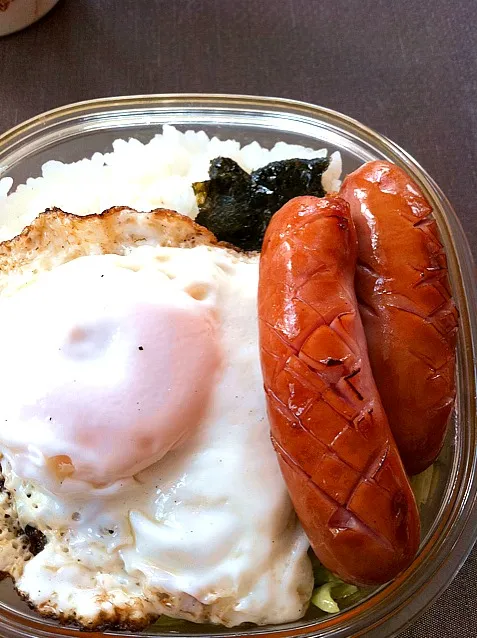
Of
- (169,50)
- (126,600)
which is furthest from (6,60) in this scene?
(126,600)

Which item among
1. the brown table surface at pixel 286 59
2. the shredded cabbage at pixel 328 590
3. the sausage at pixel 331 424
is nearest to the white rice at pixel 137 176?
the brown table surface at pixel 286 59

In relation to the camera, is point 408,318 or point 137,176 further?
point 137,176

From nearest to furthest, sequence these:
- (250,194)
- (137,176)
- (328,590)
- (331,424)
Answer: (331,424) < (328,590) < (250,194) < (137,176)

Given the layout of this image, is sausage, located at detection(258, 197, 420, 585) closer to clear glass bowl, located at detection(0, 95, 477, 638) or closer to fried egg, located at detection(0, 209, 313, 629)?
fried egg, located at detection(0, 209, 313, 629)

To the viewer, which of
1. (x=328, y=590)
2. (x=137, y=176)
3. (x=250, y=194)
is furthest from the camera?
(x=137, y=176)

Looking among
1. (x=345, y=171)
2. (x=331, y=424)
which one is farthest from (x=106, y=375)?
(x=345, y=171)

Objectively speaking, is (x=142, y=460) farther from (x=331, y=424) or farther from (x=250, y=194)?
(x=250, y=194)

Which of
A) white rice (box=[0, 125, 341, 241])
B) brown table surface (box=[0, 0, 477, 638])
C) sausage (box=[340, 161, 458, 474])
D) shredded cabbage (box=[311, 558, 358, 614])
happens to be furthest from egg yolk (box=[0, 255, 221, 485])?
brown table surface (box=[0, 0, 477, 638])
